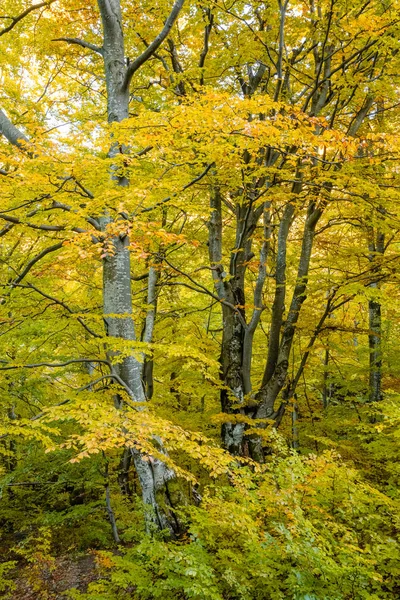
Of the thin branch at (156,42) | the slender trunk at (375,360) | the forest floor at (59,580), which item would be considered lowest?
the forest floor at (59,580)

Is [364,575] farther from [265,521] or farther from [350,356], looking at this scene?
[350,356]

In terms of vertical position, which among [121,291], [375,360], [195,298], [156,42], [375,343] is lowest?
[375,360]

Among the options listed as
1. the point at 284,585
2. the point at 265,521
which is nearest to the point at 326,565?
the point at 284,585

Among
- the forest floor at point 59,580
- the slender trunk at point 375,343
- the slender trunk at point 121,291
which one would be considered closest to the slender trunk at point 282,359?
the slender trunk at point 375,343

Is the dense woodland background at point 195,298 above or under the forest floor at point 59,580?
above

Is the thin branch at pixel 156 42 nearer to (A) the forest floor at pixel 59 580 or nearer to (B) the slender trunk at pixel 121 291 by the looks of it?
(B) the slender trunk at pixel 121 291

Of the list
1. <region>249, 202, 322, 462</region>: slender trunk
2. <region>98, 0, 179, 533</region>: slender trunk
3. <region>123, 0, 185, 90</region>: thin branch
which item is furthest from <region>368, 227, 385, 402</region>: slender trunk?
<region>123, 0, 185, 90</region>: thin branch

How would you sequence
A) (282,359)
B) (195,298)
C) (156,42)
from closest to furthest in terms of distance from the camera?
(156,42) < (282,359) < (195,298)

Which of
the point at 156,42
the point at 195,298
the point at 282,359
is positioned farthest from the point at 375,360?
the point at 156,42

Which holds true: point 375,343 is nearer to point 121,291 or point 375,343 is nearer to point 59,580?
point 121,291

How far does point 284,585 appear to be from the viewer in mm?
2721

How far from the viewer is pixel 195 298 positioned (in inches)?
332

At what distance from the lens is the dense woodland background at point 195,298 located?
3.23 meters

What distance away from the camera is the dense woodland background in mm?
3227
